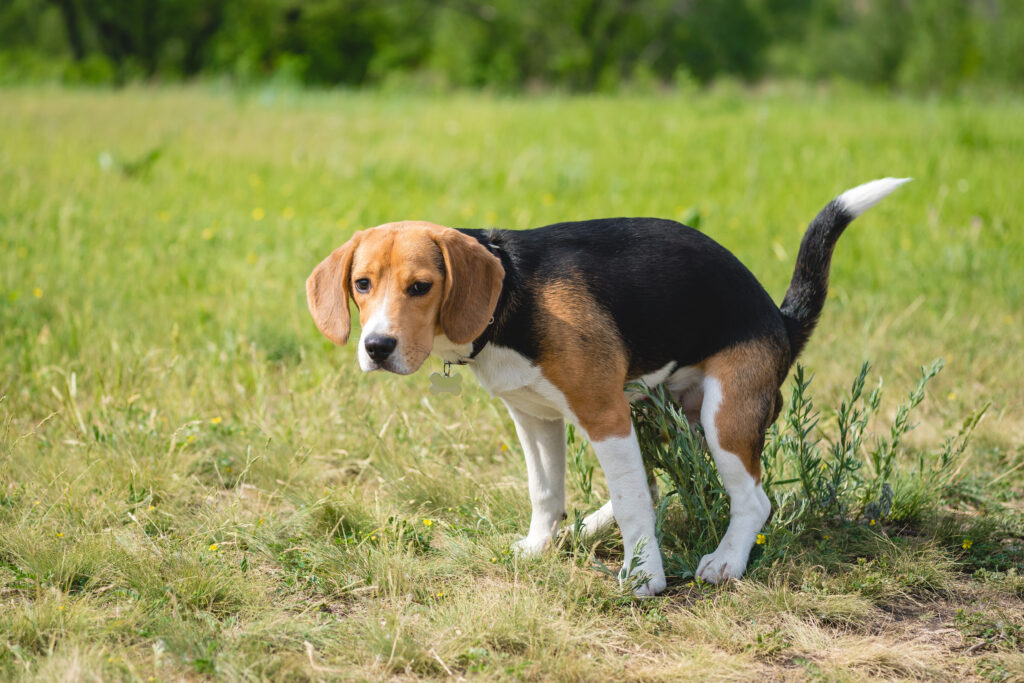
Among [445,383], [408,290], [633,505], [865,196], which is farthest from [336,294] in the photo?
[865,196]

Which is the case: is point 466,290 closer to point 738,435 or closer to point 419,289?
point 419,289

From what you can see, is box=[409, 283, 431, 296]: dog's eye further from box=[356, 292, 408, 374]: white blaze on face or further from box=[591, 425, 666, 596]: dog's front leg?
box=[591, 425, 666, 596]: dog's front leg

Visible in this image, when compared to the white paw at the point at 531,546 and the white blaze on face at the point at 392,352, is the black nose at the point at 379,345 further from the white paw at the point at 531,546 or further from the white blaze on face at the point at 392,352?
the white paw at the point at 531,546

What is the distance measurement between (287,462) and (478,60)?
26.3 meters

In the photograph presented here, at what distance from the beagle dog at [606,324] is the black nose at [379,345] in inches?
3.4

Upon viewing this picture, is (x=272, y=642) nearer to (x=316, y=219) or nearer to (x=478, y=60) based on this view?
(x=316, y=219)

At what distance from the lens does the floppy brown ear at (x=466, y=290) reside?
10.1 ft

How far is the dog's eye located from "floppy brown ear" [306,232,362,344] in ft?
0.88

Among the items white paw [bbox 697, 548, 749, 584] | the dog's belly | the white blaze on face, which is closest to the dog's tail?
the dog's belly

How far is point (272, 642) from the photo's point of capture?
3.05 metres

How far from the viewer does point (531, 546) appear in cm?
371

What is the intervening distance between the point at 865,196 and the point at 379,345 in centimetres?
194

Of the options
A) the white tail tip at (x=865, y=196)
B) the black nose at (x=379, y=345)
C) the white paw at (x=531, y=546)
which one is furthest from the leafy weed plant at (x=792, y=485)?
the black nose at (x=379, y=345)

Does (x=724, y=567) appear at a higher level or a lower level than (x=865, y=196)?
lower
